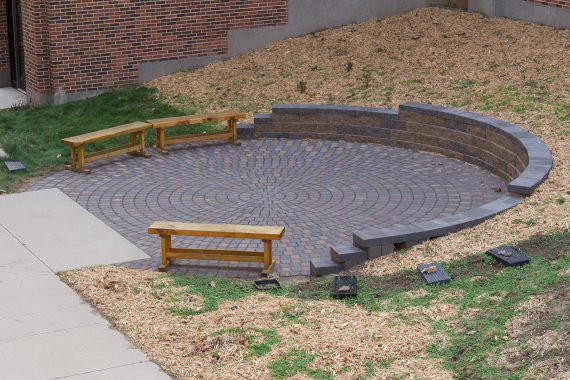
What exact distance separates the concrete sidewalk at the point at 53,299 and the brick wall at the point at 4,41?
7.67 m

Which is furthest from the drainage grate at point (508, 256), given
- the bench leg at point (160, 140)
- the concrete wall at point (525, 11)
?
the concrete wall at point (525, 11)

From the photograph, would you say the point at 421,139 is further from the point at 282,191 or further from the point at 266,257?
the point at 266,257

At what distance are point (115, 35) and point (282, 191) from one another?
6.36 m

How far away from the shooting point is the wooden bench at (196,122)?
1510 cm

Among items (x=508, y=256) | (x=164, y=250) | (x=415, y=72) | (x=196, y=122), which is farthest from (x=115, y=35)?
(x=508, y=256)

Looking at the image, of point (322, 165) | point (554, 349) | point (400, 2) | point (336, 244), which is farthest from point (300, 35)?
point (554, 349)

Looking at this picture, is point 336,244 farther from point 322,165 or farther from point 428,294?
point 322,165

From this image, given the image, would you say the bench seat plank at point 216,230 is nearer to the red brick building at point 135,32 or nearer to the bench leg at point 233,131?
the bench leg at point 233,131

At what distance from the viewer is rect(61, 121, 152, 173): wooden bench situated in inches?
551

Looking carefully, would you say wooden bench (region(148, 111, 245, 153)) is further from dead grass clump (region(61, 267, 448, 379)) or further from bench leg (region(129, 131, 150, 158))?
dead grass clump (region(61, 267, 448, 379))

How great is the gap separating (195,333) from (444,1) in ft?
43.0

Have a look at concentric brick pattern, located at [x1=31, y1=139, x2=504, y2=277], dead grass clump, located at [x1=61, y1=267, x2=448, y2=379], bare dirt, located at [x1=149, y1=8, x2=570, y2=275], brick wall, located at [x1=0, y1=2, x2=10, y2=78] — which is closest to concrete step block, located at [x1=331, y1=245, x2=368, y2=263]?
concentric brick pattern, located at [x1=31, y1=139, x2=504, y2=277]

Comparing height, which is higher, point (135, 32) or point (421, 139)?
point (135, 32)

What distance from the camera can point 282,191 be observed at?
43.2 ft
